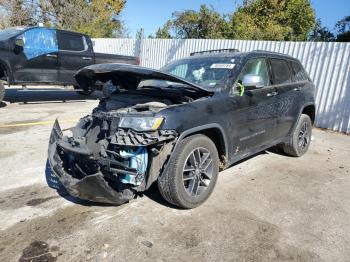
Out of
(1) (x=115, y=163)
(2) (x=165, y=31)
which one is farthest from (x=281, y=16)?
(1) (x=115, y=163)

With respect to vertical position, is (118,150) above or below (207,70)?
below

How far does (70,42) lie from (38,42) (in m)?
1.19

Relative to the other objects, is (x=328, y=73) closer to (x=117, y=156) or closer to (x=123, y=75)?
(x=123, y=75)

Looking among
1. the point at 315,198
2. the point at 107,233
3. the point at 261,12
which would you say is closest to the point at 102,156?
the point at 107,233

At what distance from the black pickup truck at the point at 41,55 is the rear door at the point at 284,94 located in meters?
6.16

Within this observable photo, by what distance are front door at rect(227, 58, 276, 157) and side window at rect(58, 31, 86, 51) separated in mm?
7762

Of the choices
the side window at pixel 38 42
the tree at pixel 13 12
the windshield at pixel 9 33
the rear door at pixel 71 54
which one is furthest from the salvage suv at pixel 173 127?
the tree at pixel 13 12

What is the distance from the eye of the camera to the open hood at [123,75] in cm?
378

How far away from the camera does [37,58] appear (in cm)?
1029

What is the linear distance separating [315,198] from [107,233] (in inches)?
104

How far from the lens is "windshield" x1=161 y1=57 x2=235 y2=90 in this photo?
4.46 meters

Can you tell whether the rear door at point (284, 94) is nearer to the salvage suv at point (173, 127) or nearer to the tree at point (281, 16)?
the salvage suv at point (173, 127)

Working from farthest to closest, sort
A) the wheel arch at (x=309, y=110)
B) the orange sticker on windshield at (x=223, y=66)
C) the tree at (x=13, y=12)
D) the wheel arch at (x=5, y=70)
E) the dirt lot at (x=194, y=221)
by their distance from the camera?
1. the tree at (x=13, y=12)
2. the wheel arch at (x=5, y=70)
3. the wheel arch at (x=309, y=110)
4. the orange sticker on windshield at (x=223, y=66)
5. the dirt lot at (x=194, y=221)

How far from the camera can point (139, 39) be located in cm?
1580
